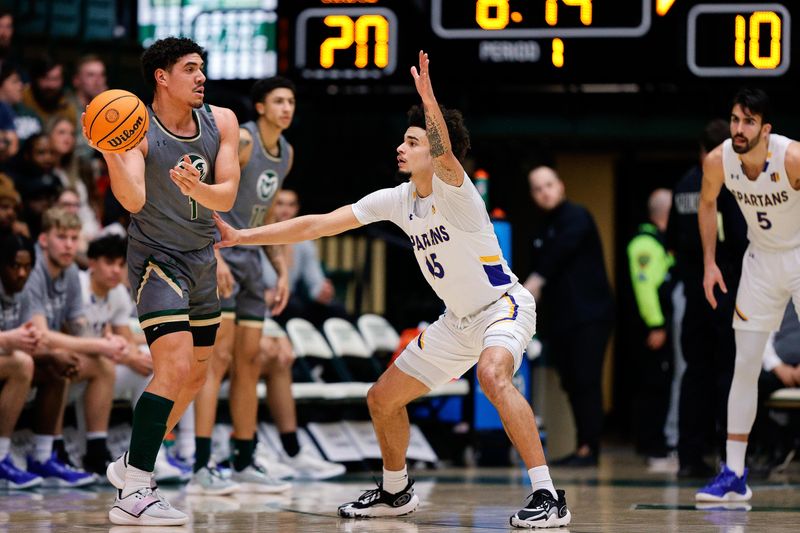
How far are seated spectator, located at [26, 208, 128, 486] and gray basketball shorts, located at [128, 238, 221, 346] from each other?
76.7 inches

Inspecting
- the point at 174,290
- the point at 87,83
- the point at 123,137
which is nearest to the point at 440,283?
the point at 174,290

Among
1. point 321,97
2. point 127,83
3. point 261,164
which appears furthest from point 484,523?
point 127,83

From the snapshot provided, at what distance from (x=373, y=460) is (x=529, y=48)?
10.7 feet

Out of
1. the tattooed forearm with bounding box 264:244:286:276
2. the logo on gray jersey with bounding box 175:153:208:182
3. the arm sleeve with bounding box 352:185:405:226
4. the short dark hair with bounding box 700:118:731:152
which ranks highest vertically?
the short dark hair with bounding box 700:118:731:152

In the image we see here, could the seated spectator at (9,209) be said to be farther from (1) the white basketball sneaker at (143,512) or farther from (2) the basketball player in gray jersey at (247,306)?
(1) the white basketball sneaker at (143,512)

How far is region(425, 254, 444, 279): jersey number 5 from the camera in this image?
6336 mm

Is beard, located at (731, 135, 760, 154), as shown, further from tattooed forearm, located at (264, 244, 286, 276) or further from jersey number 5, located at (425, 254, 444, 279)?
tattooed forearm, located at (264, 244, 286, 276)

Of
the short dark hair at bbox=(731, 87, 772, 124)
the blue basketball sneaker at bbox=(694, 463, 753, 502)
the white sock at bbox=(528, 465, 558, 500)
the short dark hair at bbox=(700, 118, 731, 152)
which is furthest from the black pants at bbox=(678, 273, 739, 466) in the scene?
the white sock at bbox=(528, 465, 558, 500)

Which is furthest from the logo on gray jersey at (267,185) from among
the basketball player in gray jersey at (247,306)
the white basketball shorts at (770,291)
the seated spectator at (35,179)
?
the white basketball shorts at (770,291)

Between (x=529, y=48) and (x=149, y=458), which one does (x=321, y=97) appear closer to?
(x=529, y=48)

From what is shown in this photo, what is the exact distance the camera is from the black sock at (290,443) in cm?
895

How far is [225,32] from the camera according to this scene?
14.8 meters

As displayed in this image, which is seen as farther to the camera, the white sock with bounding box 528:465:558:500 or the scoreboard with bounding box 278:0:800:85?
the scoreboard with bounding box 278:0:800:85

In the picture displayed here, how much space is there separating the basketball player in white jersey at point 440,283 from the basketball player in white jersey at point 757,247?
158cm
